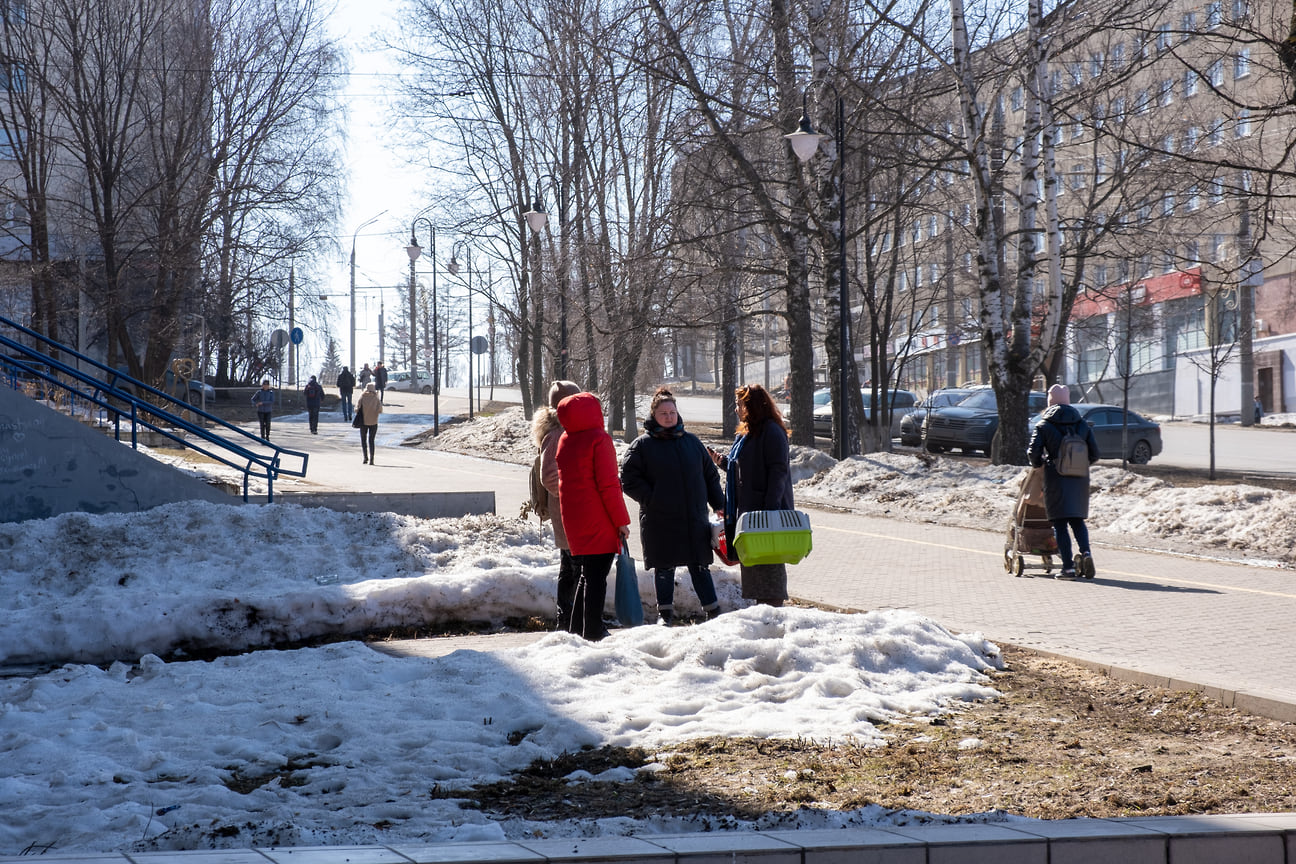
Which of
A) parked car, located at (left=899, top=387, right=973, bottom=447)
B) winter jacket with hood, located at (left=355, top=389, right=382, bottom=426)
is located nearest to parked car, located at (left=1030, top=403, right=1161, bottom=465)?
parked car, located at (left=899, top=387, right=973, bottom=447)

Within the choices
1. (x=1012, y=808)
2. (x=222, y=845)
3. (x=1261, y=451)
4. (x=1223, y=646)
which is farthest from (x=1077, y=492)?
(x=1261, y=451)

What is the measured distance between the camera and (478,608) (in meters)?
9.62

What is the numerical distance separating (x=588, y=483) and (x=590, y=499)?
11 cm

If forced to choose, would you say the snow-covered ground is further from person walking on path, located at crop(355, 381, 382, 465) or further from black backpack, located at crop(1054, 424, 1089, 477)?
person walking on path, located at crop(355, 381, 382, 465)

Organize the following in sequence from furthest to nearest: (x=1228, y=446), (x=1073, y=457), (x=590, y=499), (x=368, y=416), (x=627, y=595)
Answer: (x=1228, y=446) < (x=368, y=416) < (x=1073, y=457) < (x=627, y=595) < (x=590, y=499)

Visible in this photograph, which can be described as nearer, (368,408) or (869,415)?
(368,408)

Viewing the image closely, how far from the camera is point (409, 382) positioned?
7888 centimetres

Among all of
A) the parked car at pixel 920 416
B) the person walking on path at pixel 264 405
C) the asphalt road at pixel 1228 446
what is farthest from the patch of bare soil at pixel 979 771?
the person walking on path at pixel 264 405

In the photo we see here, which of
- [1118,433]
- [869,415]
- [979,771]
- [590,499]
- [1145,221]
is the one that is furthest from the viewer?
[869,415]

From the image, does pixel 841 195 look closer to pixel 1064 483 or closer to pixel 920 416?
pixel 1064 483

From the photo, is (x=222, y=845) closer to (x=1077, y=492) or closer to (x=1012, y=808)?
(x=1012, y=808)

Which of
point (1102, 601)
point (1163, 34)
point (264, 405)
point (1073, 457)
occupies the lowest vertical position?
point (1102, 601)

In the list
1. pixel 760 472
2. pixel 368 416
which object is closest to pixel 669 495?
pixel 760 472

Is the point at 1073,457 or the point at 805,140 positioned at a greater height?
the point at 805,140
